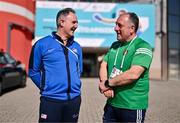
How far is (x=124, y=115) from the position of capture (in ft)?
15.0

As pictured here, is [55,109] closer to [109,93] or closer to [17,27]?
[109,93]

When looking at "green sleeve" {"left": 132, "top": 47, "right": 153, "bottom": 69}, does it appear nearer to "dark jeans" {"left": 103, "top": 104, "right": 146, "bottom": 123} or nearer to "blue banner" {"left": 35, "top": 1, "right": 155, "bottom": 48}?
"dark jeans" {"left": 103, "top": 104, "right": 146, "bottom": 123}

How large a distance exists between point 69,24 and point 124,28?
23.4 inches

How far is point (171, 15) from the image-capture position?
34.8 m

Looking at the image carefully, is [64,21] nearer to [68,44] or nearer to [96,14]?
[68,44]

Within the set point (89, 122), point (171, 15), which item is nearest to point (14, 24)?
point (171, 15)

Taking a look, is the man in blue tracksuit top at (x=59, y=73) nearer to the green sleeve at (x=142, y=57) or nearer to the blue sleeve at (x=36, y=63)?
the blue sleeve at (x=36, y=63)

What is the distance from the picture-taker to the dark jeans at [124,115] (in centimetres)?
457

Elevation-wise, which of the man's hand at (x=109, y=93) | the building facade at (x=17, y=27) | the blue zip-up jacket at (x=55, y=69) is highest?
the building facade at (x=17, y=27)

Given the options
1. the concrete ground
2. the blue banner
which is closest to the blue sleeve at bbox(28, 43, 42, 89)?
the concrete ground

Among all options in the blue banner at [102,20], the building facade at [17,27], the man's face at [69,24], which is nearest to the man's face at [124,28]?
the man's face at [69,24]

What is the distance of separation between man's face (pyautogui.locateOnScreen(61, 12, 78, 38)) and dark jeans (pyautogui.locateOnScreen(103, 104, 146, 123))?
36.4 inches

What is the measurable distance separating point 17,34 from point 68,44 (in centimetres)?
2582

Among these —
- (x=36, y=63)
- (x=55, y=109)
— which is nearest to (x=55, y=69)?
(x=36, y=63)
